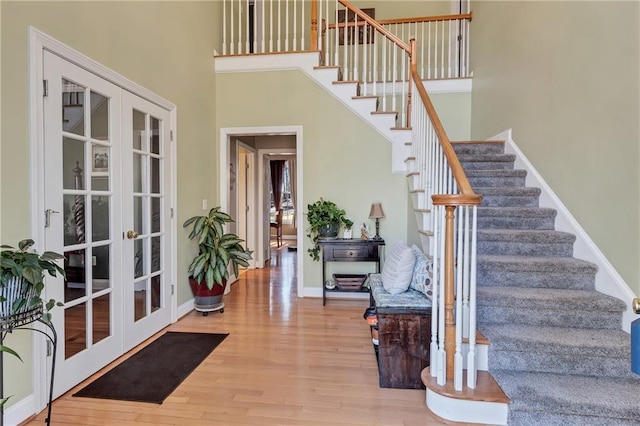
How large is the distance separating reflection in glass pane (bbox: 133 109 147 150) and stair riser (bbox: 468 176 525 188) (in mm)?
3230

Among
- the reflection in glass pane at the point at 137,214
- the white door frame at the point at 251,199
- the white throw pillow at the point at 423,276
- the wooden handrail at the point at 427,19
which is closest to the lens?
the white throw pillow at the point at 423,276

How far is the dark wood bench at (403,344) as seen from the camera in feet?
7.39

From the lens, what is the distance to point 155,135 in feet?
10.6

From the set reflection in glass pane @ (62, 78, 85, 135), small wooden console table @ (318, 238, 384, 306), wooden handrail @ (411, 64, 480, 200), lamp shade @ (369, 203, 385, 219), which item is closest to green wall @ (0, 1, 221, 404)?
reflection in glass pane @ (62, 78, 85, 135)

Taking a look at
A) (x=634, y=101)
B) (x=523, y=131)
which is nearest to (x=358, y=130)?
(x=523, y=131)

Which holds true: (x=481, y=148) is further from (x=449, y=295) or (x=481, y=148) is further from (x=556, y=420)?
(x=556, y=420)

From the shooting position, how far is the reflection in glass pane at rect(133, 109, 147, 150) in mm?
2924

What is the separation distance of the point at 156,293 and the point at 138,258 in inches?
17.9

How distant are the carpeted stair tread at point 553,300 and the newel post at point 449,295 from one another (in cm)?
51

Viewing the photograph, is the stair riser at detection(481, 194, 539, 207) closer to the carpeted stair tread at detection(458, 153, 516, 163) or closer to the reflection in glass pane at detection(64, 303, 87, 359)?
the carpeted stair tread at detection(458, 153, 516, 163)

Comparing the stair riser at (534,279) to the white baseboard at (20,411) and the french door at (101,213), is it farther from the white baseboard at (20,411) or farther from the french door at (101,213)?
the white baseboard at (20,411)

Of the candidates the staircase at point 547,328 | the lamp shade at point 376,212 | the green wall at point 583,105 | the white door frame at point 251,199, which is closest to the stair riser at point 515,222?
the staircase at point 547,328

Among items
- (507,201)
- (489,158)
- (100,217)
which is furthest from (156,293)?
(489,158)

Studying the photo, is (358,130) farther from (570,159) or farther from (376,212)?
(570,159)
